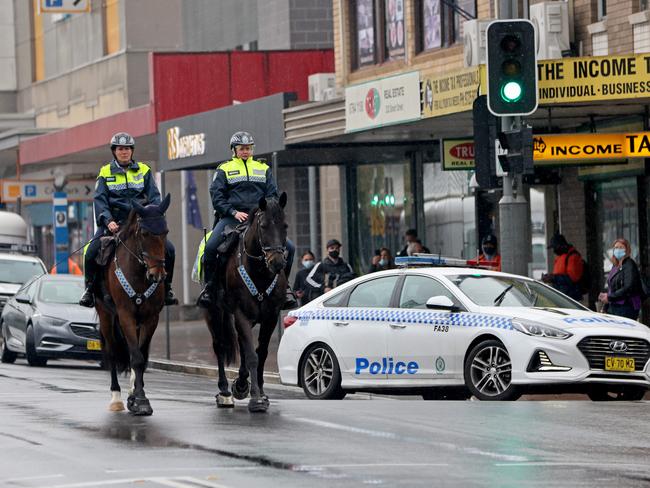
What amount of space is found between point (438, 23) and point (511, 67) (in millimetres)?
11649

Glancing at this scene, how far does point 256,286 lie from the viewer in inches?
613

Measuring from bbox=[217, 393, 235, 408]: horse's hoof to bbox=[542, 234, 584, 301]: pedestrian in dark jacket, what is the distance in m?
9.63

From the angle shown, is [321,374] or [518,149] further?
[321,374]

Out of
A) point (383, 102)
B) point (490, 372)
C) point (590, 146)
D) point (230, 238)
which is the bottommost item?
point (490, 372)

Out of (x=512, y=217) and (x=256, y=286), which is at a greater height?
(x=512, y=217)

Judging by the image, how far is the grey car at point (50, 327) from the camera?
26516 mm

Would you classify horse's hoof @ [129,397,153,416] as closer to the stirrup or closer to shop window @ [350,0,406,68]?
the stirrup

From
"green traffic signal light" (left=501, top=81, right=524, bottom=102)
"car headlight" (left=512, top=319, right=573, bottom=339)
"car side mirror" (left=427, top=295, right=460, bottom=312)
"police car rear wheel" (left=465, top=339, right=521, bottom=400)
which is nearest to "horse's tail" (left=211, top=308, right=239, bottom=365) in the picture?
"car side mirror" (left=427, top=295, right=460, bottom=312)

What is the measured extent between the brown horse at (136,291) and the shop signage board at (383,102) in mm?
9389

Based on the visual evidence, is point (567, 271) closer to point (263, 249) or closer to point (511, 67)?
point (511, 67)

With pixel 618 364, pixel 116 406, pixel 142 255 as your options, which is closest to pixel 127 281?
pixel 142 255

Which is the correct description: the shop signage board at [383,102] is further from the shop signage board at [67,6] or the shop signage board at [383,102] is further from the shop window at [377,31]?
→ the shop signage board at [67,6]

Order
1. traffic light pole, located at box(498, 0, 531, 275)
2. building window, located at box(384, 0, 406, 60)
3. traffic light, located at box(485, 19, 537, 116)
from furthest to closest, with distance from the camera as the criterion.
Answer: building window, located at box(384, 0, 406, 60)
traffic light pole, located at box(498, 0, 531, 275)
traffic light, located at box(485, 19, 537, 116)

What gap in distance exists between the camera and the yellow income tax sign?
22.6m
